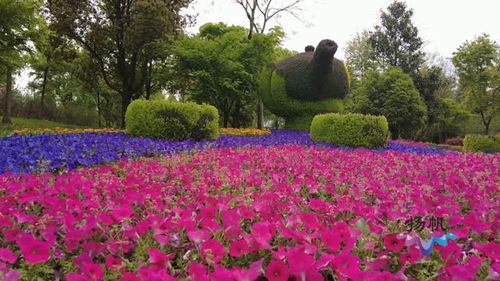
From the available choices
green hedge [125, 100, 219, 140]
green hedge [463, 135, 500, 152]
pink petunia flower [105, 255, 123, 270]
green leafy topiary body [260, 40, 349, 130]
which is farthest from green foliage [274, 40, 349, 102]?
pink petunia flower [105, 255, 123, 270]

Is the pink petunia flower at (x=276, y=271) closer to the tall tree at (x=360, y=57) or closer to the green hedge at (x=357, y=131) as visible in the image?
the green hedge at (x=357, y=131)

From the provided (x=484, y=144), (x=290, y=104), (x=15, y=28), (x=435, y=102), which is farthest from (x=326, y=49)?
(x=435, y=102)

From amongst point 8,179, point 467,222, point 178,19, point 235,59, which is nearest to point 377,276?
point 467,222

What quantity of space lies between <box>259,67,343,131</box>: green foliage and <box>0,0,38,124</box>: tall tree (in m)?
11.7

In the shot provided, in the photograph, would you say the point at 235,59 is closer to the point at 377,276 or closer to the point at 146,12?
the point at 146,12

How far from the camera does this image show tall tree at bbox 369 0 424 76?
29.9 m

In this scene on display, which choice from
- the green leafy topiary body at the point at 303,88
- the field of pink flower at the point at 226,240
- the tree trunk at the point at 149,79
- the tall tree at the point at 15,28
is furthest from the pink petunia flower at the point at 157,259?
the tree trunk at the point at 149,79

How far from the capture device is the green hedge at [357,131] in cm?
999

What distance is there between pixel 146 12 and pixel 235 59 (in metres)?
5.53

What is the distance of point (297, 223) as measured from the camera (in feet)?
5.72

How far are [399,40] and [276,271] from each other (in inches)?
1365

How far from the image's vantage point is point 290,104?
15.5 meters

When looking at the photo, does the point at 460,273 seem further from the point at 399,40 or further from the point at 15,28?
the point at 399,40

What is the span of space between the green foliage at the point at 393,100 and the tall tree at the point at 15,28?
2229 cm
